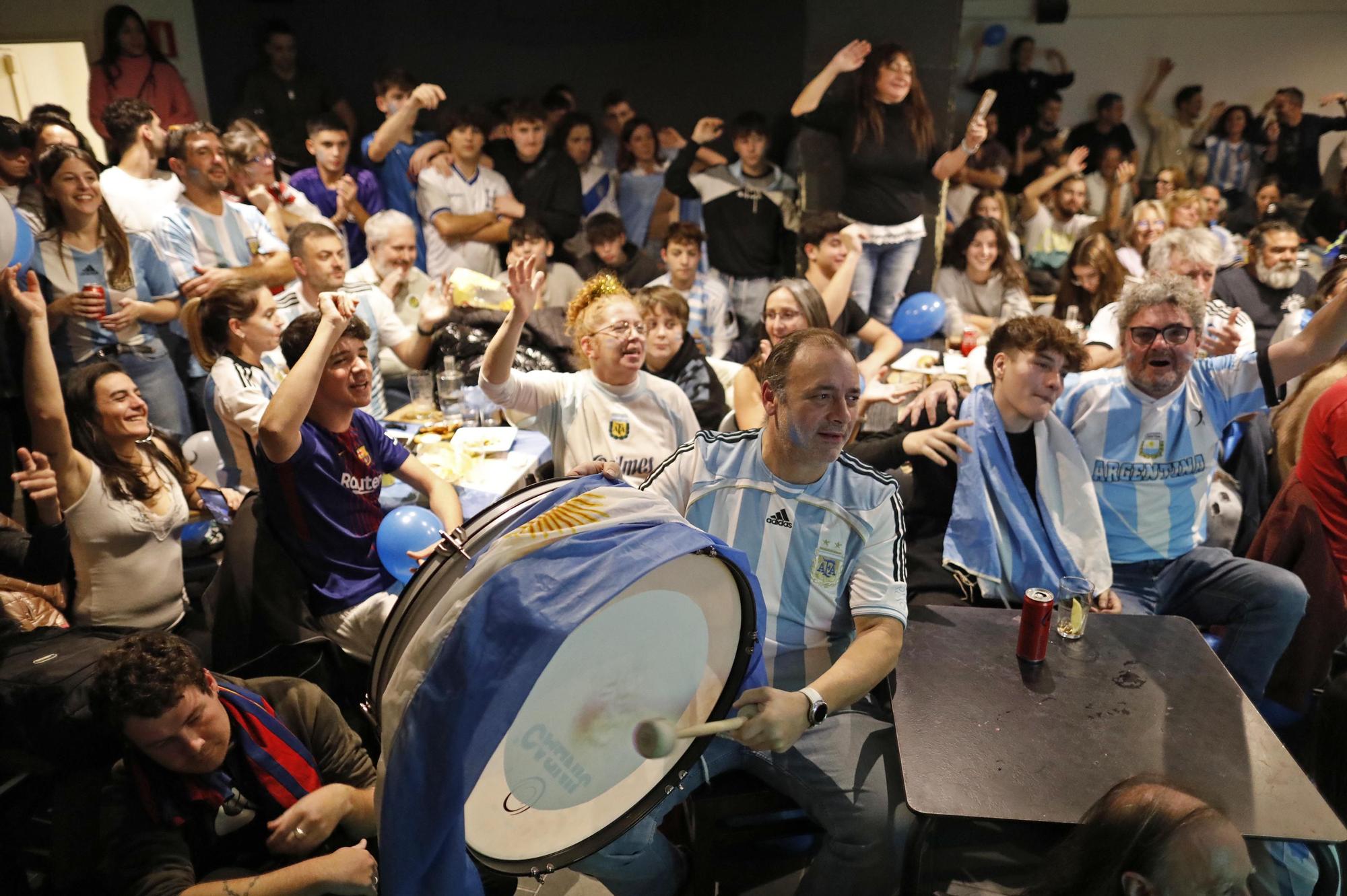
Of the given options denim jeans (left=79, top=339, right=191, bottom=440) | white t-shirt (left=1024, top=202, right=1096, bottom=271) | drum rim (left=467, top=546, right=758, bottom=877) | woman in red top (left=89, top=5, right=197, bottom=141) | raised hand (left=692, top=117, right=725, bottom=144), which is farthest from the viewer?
white t-shirt (left=1024, top=202, right=1096, bottom=271)

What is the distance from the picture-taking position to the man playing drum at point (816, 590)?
6.77 ft

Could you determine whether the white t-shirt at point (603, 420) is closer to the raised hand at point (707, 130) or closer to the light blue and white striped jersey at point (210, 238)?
the light blue and white striped jersey at point (210, 238)

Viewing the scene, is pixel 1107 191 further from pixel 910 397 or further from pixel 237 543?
pixel 237 543

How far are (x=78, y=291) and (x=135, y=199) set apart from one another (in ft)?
2.55

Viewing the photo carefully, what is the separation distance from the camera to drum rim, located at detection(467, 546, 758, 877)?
5.14 feet

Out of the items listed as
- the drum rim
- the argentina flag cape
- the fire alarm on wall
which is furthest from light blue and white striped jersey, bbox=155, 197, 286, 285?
the drum rim

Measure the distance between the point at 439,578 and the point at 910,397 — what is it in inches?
124

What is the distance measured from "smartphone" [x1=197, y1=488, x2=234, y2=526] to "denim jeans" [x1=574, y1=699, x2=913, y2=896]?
1.79 m

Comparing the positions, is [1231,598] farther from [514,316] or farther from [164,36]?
[164,36]

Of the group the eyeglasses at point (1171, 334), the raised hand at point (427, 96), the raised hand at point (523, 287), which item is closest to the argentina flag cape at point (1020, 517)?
the eyeglasses at point (1171, 334)

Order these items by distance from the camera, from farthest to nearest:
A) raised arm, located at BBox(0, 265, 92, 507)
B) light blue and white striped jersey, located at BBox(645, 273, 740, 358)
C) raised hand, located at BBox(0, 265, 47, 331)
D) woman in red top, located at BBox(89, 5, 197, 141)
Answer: woman in red top, located at BBox(89, 5, 197, 141)
light blue and white striped jersey, located at BBox(645, 273, 740, 358)
raised hand, located at BBox(0, 265, 47, 331)
raised arm, located at BBox(0, 265, 92, 507)

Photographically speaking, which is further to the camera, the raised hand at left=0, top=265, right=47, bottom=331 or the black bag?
the raised hand at left=0, top=265, right=47, bottom=331

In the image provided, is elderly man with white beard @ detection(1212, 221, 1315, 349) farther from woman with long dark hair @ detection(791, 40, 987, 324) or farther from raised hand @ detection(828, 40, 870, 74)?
raised hand @ detection(828, 40, 870, 74)

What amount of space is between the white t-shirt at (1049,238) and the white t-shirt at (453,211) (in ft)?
12.7
